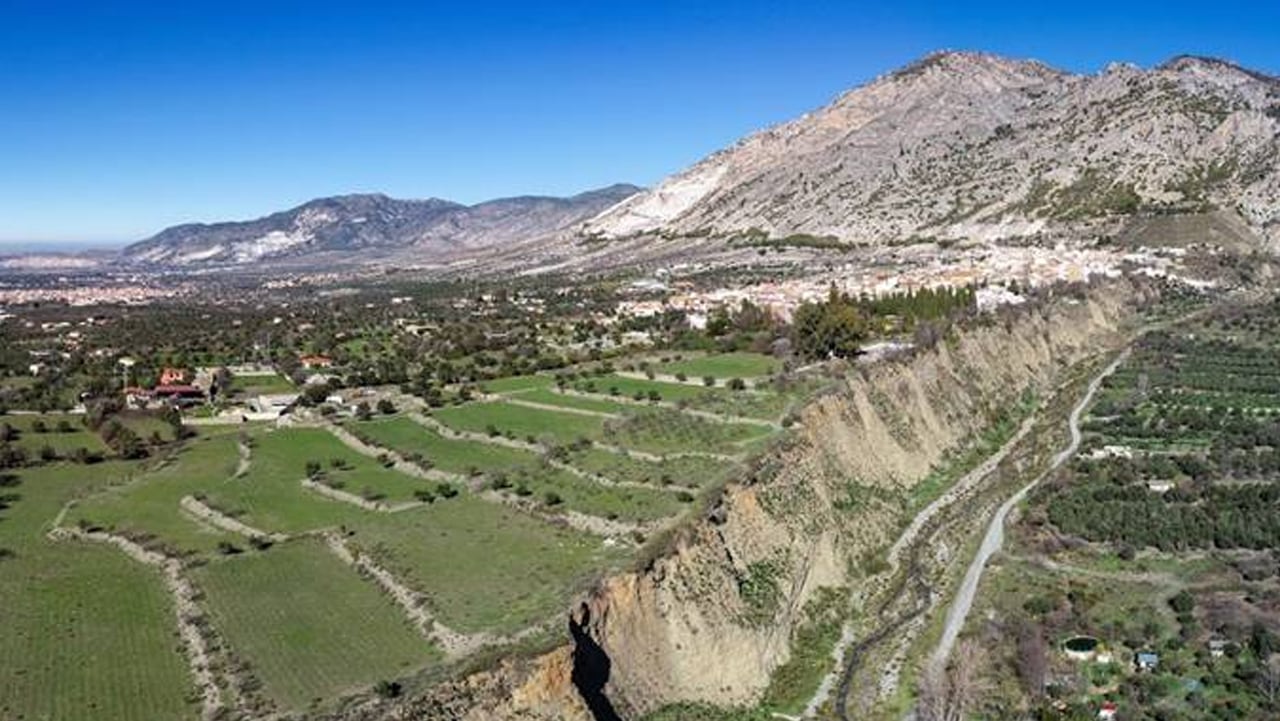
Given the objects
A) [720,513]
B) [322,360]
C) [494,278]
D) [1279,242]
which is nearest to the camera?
[720,513]

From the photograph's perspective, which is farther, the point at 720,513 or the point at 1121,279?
the point at 1121,279

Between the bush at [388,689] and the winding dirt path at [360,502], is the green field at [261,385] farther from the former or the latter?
the bush at [388,689]

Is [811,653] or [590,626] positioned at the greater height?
[590,626]

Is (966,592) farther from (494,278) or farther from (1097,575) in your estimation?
(494,278)

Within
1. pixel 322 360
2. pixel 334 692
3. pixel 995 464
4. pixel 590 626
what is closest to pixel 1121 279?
pixel 995 464

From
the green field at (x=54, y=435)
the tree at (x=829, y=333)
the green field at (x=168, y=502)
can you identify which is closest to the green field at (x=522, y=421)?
the green field at (x=168, y=502)

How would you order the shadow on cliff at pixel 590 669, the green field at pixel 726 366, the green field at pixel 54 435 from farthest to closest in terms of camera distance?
1. the green field at pixel 726 366
2. the green field at pixel 54 435
3. the shadow on cliff at pixel 590 669
